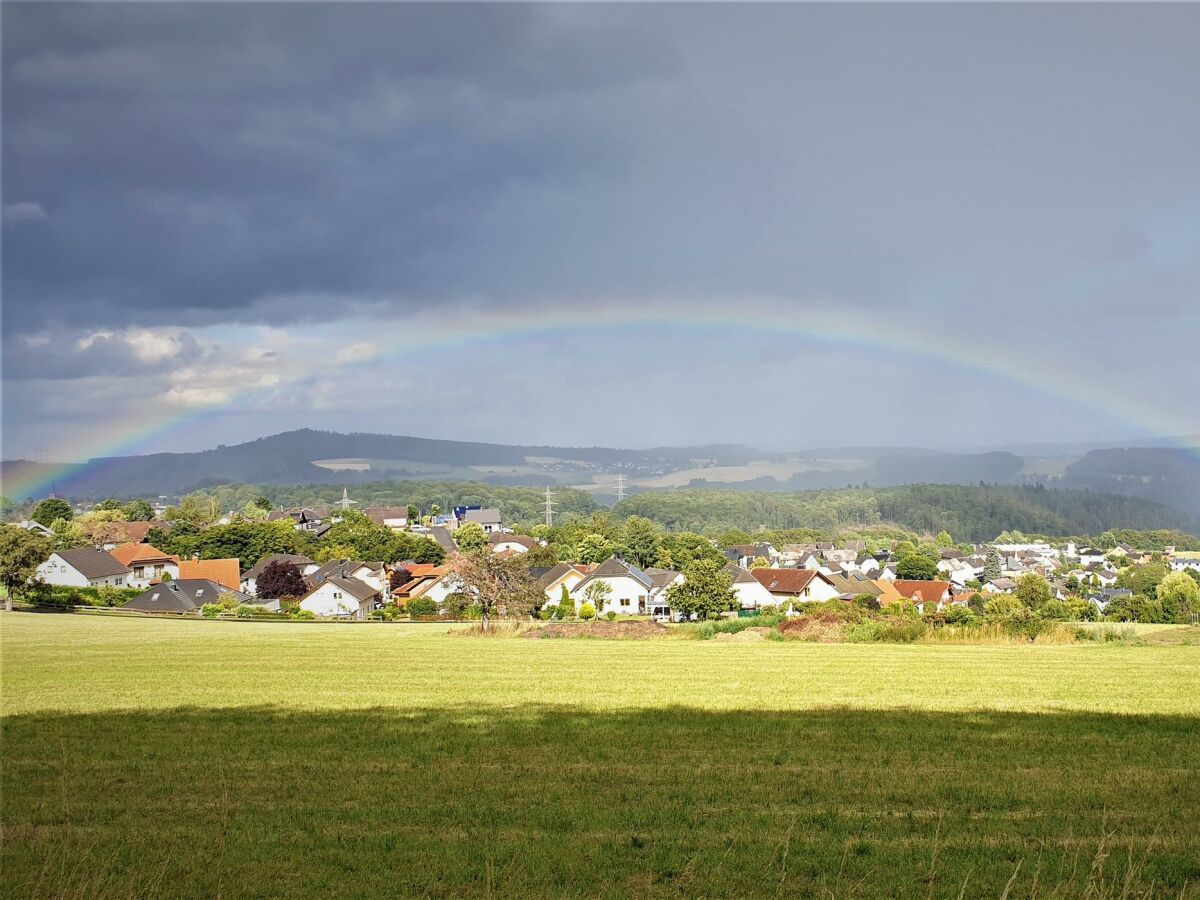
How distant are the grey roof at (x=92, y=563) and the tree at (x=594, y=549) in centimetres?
5309

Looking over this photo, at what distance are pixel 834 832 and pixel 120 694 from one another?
15893 mm

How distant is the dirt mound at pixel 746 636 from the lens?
115 ft

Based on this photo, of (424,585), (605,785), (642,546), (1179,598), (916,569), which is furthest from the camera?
(916,569)

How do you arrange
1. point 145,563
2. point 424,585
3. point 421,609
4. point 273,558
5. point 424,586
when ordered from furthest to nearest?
point 273,558
point 145,563
point 424,585
point 424,586
point 421,609

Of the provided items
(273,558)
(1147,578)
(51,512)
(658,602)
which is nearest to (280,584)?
(273,558)

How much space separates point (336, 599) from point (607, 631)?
52023 millimetres

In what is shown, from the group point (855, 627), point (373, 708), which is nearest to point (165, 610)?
point (855, 627)

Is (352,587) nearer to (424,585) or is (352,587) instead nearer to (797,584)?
(424,585)

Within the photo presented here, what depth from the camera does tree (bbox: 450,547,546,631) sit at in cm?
5209

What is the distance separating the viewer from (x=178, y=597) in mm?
69375

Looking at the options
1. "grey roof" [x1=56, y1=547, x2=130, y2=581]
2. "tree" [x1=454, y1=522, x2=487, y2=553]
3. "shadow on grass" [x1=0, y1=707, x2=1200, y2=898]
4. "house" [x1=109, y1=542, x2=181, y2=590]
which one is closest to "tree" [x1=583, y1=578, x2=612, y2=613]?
"house" [x1=109, y1=542, x2=181, y2=590]

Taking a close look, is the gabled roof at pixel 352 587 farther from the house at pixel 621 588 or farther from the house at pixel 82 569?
the house at pixel 621 588

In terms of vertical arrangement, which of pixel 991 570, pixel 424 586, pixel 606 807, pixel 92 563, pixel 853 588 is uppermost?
pixel 606 807

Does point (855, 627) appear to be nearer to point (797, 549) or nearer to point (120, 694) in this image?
point (120, 694)
